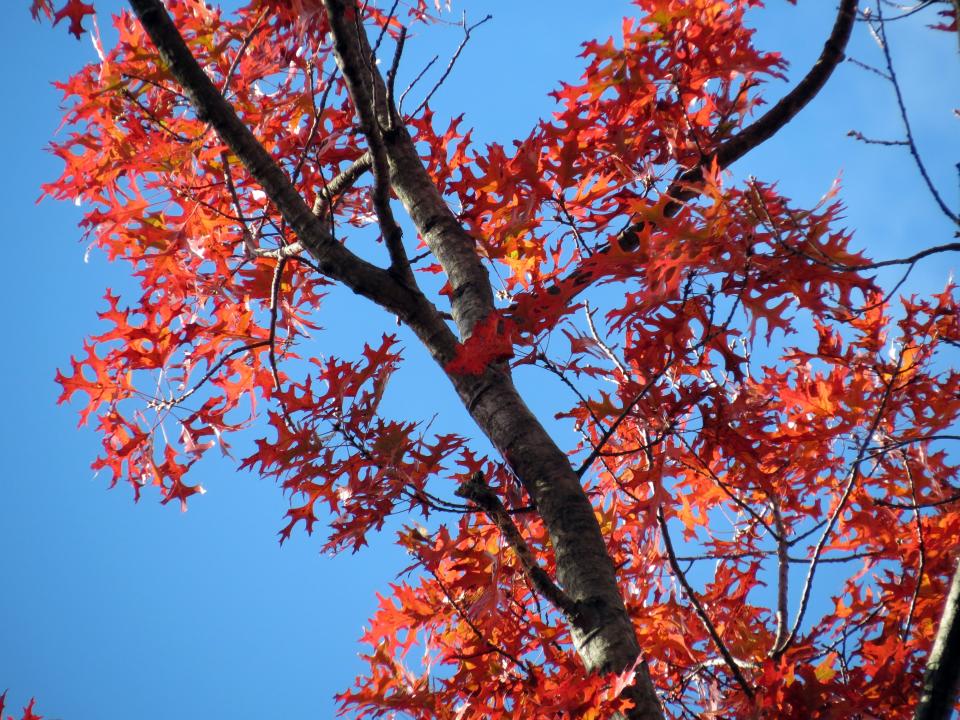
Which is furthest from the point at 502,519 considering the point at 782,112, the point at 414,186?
the point at 782,112

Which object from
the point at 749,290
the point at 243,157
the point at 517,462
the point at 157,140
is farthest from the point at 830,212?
the point at 157,140

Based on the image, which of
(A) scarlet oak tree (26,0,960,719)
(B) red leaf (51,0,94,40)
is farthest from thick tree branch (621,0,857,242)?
(B) red leaf (51,0,94,40)

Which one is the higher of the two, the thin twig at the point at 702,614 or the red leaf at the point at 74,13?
the red leaf at the point at 74,13

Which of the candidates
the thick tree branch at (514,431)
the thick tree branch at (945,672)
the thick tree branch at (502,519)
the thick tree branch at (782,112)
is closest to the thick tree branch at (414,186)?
the thick tree branch at (514,431)

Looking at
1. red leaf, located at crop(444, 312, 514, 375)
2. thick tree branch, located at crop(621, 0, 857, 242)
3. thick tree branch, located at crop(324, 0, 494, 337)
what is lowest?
red leaf, located at crop(444, 312, 514, 375)

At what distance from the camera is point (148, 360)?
2.14 m

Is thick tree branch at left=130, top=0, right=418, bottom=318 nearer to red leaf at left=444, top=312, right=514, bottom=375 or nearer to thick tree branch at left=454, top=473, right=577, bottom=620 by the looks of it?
red leaf at left=444, top=312, right=514, bottom=375

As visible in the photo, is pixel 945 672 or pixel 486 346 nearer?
pixel 945 672

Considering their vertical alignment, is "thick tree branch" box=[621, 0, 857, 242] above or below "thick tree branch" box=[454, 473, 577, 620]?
above

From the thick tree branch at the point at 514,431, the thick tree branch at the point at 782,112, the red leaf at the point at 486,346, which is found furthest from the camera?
the thick tree branch at the point at 782,112

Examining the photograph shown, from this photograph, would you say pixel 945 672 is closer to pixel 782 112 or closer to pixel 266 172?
pixel 782 112

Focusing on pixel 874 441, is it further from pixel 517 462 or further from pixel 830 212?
pixel 517 462

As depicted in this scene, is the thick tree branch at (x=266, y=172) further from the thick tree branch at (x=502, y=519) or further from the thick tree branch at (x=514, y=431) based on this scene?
the thick tree branch at (x=502, y=519)

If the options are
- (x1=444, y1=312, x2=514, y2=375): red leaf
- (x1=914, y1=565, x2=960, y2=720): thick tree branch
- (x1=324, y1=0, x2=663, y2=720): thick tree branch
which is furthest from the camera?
(x1=444, y1=312, x2=514, y2=375): red leaf
